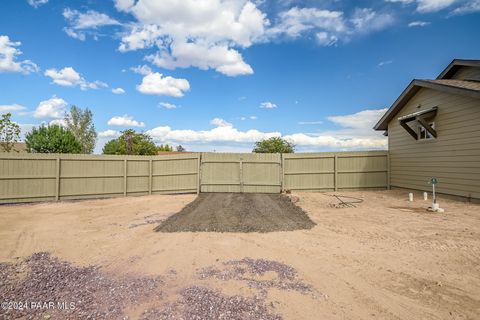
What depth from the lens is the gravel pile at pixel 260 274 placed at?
10.3ft

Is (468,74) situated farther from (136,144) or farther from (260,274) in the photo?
(136,144)

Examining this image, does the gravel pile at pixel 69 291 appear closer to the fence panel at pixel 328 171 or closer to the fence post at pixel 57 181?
the fence post at pixel 57 181

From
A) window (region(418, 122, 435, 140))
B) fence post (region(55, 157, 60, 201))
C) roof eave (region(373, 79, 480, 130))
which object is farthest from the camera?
fence post (region(55, 157, 60, 201))

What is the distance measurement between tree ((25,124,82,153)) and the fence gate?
51.9 ft

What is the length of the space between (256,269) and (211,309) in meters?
1.15

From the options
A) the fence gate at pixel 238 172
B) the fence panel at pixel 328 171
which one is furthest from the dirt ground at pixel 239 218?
the fence panel at pixel 328 171

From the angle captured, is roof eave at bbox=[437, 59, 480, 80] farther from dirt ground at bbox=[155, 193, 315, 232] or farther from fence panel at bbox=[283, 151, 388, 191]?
dirt ground at bbox=[155, 193, 315, 232]

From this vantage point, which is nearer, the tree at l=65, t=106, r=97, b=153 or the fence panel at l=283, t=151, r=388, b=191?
the fence panel at l=283, t=151, r=388, b=191

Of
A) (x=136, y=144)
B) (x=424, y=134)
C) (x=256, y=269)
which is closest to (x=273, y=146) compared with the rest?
(x=136, y=144)

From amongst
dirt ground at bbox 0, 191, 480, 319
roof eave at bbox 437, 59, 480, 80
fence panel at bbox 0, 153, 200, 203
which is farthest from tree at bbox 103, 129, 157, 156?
roof eave at bbox 437, 59, 480, 80

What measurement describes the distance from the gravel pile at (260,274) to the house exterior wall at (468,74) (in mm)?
11940

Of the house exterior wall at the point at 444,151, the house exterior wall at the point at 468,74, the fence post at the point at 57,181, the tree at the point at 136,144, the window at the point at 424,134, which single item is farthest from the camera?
the tree at the point at 136,144

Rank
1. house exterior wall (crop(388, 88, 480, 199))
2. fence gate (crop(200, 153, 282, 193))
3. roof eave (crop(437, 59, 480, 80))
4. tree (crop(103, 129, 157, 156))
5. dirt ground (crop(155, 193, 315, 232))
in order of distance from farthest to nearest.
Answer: tree (crop(103, 129, 157, 156))
fence gate (crop(200, 153, 282, 193))
roof eave (crop(437, 59, 480, 80))
house exterior wall (crop(388, 88, 480, 199))
dirt ground (crop(155, 193, 315, 232))

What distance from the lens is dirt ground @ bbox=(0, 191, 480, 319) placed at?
268 centimetres
